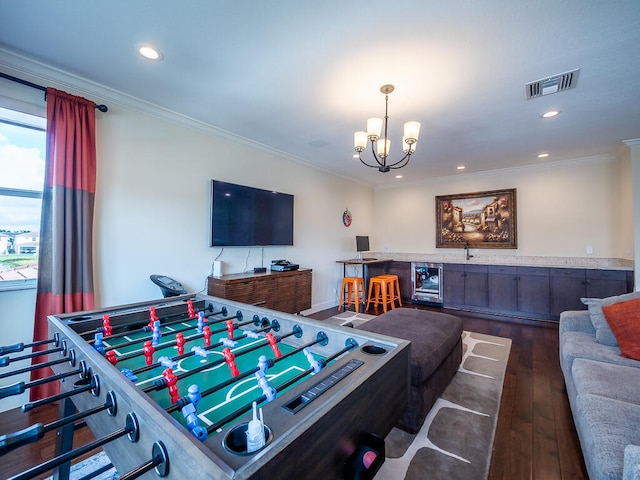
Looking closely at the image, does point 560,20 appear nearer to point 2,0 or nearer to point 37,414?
point 2,0

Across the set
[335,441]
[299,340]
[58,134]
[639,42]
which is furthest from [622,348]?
[58,134]

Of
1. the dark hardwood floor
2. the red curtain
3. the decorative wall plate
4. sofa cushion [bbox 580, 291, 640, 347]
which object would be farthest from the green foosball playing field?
the decorative wall plate

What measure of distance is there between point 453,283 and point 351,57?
171 inches

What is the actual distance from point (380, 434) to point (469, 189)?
18.1ft

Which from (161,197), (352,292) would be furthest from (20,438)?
(352,292)

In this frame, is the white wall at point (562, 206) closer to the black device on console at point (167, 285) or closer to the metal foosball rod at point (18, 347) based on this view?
the black device on console at point (167, 285)

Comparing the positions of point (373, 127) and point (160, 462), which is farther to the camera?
point (373, 127)

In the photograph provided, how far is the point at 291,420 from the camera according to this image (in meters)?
0.60

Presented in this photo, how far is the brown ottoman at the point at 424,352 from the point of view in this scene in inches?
70.1

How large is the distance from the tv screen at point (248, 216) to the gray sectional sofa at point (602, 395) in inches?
127

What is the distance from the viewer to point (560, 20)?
5.50 feet

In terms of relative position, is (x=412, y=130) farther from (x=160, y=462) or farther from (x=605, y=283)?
(x=605, y=283)

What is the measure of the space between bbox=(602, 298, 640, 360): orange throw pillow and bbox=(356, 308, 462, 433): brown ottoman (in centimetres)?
99

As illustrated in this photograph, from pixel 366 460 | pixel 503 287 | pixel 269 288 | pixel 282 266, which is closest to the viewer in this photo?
pixel 366 460
